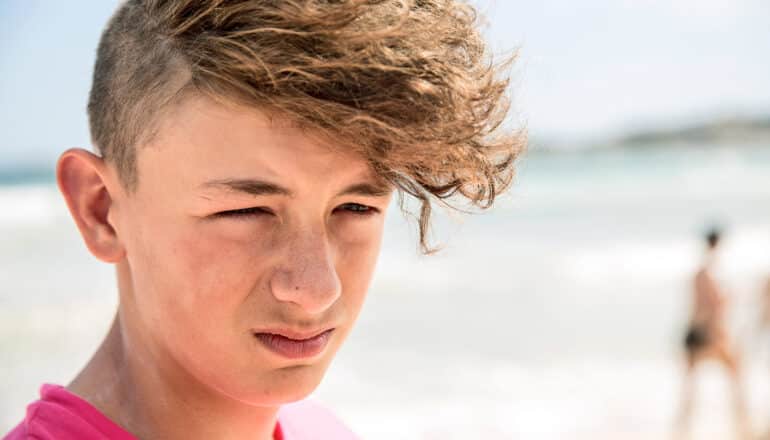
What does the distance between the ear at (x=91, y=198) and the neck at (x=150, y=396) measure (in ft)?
0.50

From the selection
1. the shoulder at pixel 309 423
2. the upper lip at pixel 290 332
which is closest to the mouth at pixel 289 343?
the upper lip at pixel 290 332

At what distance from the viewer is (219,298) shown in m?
1.29

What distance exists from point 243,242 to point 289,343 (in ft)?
0.58

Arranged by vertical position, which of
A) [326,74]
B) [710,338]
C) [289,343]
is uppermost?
[710,338]

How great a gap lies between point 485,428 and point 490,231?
12.1 meters

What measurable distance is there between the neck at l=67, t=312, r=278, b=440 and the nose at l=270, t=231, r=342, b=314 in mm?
262

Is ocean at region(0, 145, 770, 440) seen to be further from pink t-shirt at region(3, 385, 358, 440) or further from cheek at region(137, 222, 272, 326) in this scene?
pink t-shirt at region(3, 385, 358, 440)

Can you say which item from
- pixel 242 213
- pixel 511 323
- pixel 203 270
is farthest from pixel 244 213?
pixel 511 323

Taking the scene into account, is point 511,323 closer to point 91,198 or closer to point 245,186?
point 91,198

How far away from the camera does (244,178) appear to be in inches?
49.3

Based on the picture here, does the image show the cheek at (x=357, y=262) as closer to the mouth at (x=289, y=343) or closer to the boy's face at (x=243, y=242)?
the boy's face at (x=243, y=242)

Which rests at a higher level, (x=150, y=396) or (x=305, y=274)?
(x=305, y=274)

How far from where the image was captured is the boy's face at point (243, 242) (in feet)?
4.12

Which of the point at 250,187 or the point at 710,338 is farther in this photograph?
the point at 710,338
